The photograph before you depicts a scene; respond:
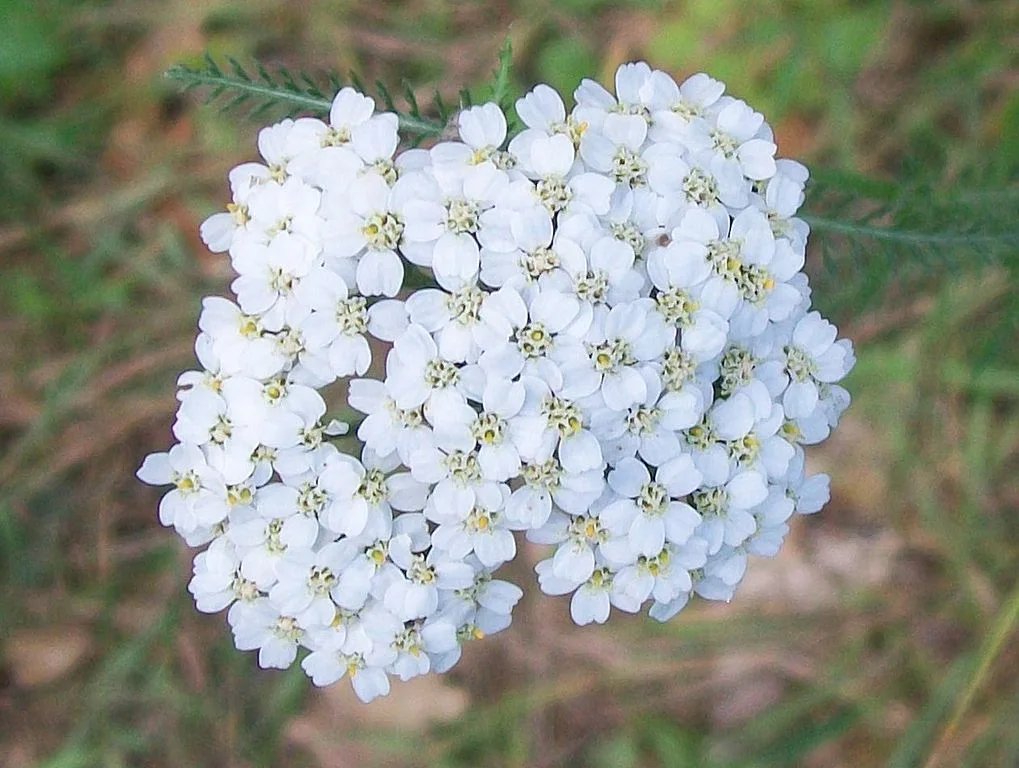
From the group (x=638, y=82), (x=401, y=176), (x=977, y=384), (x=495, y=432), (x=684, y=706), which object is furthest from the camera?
(x=684, y=706)

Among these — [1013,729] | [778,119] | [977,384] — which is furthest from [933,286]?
[1013,729]

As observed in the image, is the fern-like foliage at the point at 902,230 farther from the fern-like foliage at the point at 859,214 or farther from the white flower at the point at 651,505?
the white flower at the point at 651,505

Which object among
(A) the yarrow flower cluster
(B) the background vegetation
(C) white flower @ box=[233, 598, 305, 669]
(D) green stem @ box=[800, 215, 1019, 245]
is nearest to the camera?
(A) the yarrow flower cluster

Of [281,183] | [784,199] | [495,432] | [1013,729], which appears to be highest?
[281,183]

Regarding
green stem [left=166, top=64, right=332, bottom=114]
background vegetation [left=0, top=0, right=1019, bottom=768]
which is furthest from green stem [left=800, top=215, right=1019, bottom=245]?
background vegetation [left=0, top=0, right=1019, bottom=768]

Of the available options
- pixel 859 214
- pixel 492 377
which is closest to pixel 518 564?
pixel 859 214

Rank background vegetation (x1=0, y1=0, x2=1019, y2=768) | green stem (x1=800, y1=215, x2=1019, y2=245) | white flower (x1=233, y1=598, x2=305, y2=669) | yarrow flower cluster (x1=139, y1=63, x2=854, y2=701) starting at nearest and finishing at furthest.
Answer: yarrow flower cluster (x1=139, y1=63, x2=854, y2=701)
white flower (x1=233, y1=598, x2=305, y2=669)
green stem (x1=800, y1=215, x2=1019, y2=245)
background vegetation (x1=0, y1=0, x2=1019, y2=768)

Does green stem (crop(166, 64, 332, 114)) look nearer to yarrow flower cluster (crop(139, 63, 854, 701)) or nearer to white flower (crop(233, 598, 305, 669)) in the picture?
yarrow flower cluster (crop(139, 63, 854, 701))

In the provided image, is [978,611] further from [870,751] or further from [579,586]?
[579,586]

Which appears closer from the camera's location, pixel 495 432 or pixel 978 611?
pixel 495 432
